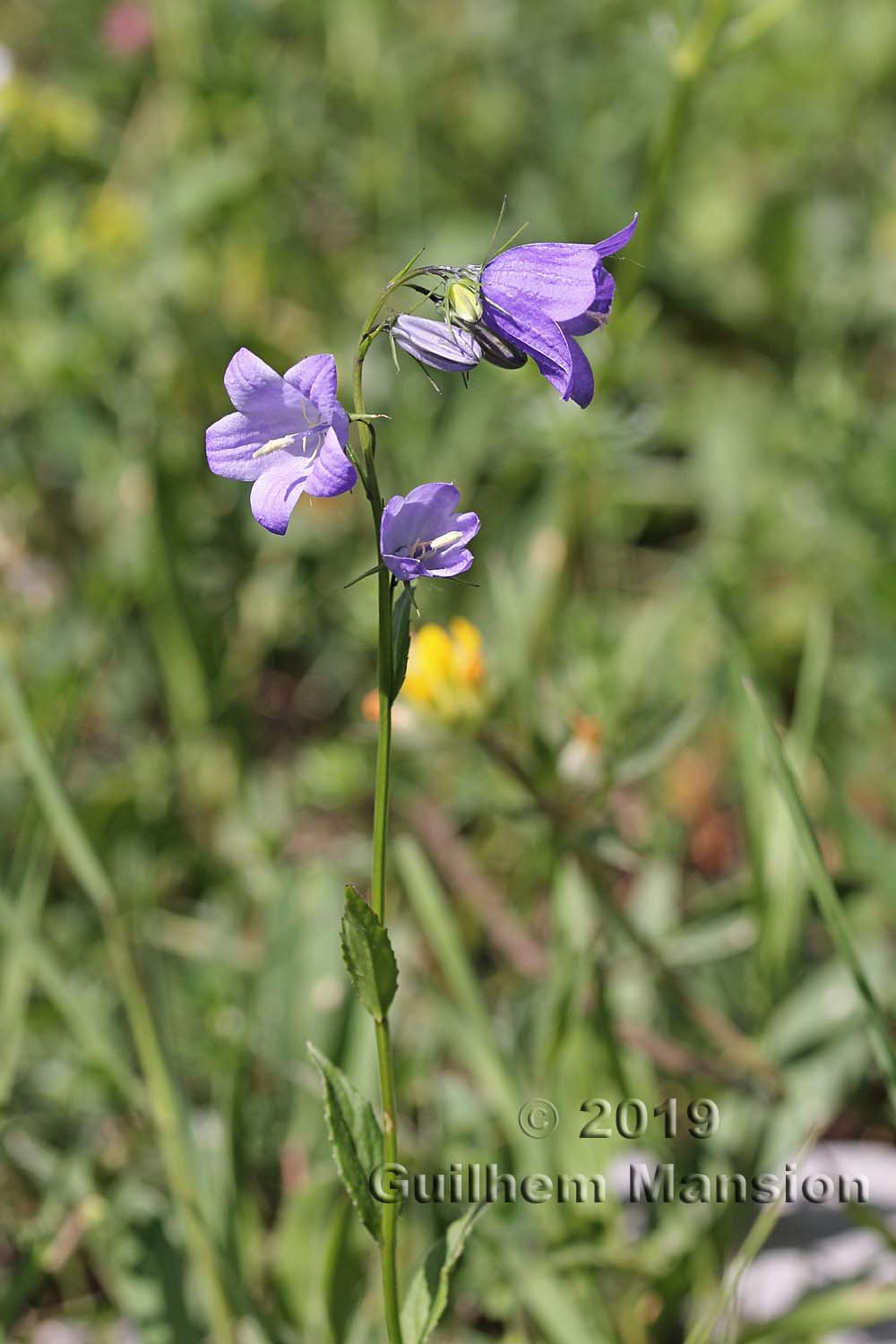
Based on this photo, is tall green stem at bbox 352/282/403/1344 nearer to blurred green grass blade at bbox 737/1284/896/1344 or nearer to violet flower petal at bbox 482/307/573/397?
violet flower petal at bbox 482/307/573/397

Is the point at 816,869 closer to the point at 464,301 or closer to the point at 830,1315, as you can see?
the point at 830,1315

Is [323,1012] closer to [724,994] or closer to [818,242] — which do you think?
[724,994]

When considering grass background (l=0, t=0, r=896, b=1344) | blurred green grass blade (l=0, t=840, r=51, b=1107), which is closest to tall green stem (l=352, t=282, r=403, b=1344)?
grass background (l=0, t=0, r=896, b=1344)

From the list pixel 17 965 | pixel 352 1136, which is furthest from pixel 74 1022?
pixel 352 1136

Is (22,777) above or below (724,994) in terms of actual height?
above

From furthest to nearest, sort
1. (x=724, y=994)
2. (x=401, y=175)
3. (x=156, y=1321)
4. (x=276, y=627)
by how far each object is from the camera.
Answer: (x=401, y=175)
(x=276, y=627)
(x=724, y=994)
(x=156, y=1321)

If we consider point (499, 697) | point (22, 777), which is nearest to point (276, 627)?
point (22, 777)
